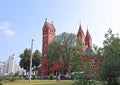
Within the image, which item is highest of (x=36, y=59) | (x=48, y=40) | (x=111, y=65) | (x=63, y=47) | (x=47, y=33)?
(x=47, y=33)

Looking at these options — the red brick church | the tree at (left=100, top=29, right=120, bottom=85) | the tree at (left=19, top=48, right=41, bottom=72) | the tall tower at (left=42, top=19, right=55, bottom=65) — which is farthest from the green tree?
the tree at (left=100, top=29, right=120, bottom=85)

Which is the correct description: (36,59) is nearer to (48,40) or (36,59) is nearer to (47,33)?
(48,40)

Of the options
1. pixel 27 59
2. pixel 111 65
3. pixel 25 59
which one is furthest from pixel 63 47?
pixel 111 65

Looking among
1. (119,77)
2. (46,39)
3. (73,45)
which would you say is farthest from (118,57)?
(46,39)

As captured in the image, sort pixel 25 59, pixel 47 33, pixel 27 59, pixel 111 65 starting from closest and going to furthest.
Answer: pixel 111 65, pixel 27 59, pixel 25 59, pixel 47 33

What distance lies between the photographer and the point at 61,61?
244ft

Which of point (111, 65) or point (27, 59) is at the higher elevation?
point (27, 59)

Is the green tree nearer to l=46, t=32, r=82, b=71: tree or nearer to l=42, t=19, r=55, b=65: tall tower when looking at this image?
l=42, t=19, r=55, b=65: tall tower

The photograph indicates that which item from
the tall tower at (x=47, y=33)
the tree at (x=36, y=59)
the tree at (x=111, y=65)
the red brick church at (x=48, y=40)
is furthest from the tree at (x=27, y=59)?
the tree at (x=111, y=65)

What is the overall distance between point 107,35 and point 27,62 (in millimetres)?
67444

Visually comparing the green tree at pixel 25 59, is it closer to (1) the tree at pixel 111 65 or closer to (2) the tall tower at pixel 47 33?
(2) the tall tower at pixel 47 33

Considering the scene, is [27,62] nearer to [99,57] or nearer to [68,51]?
[68,51]

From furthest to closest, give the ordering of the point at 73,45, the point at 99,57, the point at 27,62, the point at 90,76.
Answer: the point at 27,62 < the point at 73,45 < the point at 99,57 < the point at 90,76

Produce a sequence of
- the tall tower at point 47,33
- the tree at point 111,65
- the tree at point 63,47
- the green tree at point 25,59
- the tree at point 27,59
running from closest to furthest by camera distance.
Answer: the tree at point 111,65, the tree at point 63,47, the green tree at point 25,59, the tree at point 27,59, the tall tower at point 47,33
